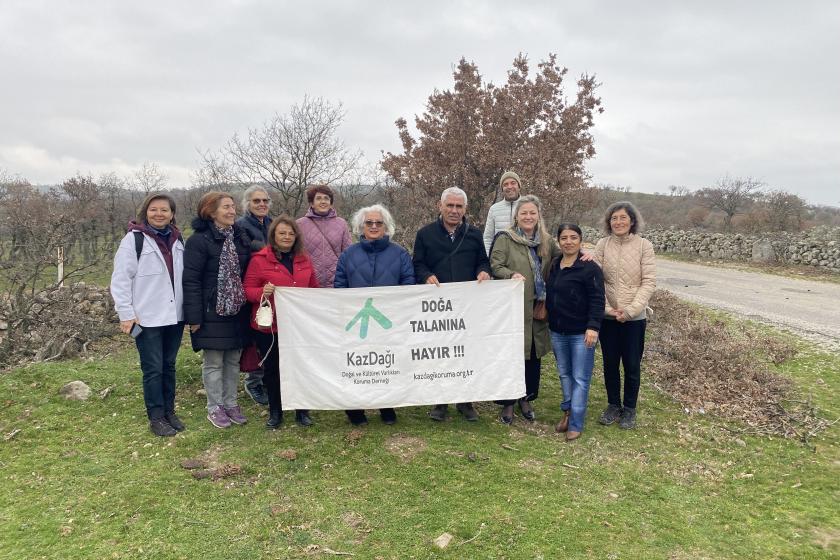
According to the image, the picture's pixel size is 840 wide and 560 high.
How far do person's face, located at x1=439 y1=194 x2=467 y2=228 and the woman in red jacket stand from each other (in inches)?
57.4

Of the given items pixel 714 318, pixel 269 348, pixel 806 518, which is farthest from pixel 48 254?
pixel 714 318

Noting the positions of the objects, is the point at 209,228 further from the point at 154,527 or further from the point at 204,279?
the point at 154,527

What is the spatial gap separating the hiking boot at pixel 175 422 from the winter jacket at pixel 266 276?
49.7 inches

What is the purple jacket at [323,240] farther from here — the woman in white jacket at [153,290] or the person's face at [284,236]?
the woman in white jacket at [153,290]

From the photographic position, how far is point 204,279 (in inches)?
184

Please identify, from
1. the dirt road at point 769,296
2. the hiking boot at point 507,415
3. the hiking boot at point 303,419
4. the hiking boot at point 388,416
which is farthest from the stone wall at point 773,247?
the hiking boot at point 303,419

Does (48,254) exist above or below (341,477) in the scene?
above

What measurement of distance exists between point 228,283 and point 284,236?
0.68 metres

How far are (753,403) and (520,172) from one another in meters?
5.77

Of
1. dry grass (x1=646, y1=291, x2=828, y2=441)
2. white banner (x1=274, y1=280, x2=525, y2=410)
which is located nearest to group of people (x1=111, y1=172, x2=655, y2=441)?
white banner (x1=274, y1=280, x2=525, y2=410)

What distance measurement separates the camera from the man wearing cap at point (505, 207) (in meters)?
6.41

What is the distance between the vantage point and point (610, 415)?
5418mm

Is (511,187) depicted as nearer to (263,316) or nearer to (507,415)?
(507,415)

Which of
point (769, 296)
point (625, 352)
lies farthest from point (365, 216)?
point (769, 296)
